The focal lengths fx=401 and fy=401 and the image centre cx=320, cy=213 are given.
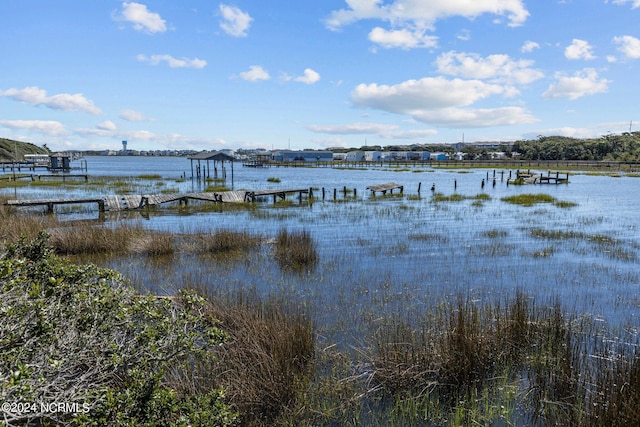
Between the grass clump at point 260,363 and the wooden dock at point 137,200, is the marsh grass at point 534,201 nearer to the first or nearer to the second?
the wooden dock at point 137,200

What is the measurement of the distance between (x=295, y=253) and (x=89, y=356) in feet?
30.3

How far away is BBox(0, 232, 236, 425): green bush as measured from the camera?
3.17 meters

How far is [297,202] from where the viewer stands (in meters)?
31.1

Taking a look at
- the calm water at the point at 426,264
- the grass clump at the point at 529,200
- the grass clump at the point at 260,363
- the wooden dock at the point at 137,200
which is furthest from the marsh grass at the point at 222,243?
the grass clump at the point at 529,200

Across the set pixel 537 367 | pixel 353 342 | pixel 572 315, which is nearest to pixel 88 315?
pixel 353 342

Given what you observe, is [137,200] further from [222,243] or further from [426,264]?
[426,264]

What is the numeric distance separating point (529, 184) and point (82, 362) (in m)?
54.0

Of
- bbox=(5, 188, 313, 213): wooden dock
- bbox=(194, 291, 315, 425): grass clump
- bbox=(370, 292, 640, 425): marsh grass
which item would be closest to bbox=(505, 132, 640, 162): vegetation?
bbox=(5, 188, 313, 213): wooden dock

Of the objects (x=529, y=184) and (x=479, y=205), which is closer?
(x=479, y=205)

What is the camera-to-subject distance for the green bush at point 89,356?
317cm

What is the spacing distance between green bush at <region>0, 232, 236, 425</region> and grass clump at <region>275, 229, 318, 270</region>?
7.58m

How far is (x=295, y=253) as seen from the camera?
1298 centimetres

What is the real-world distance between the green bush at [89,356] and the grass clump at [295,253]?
298 inches

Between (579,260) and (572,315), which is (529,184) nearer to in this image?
(579,260)
